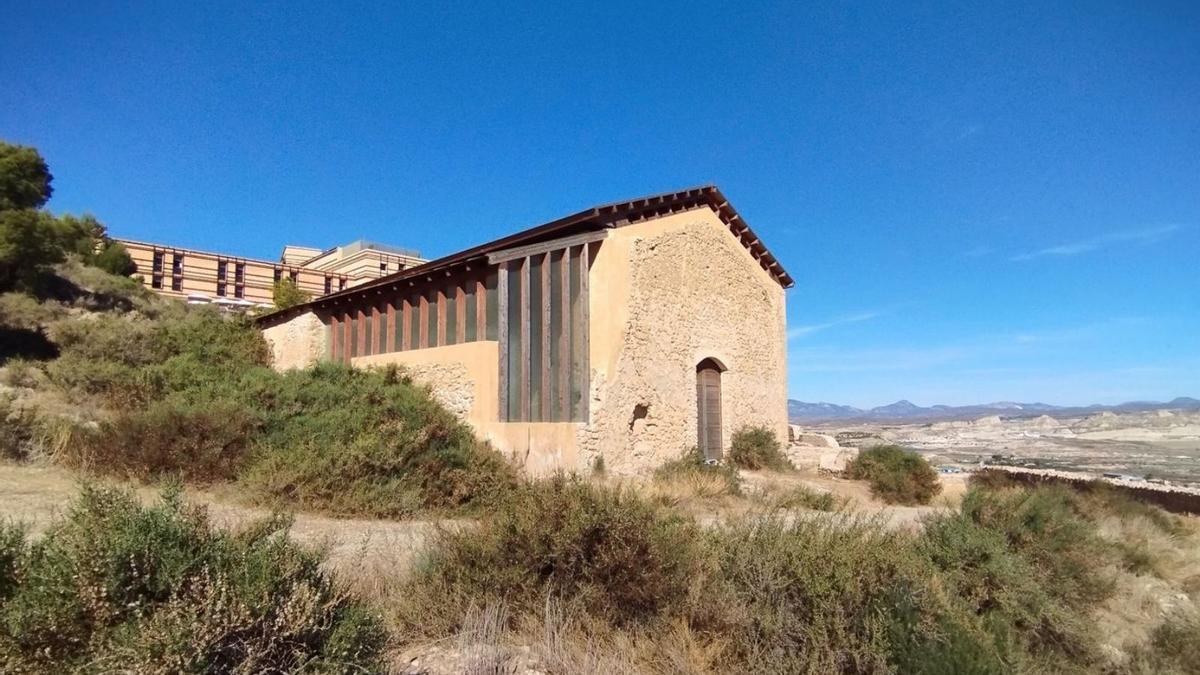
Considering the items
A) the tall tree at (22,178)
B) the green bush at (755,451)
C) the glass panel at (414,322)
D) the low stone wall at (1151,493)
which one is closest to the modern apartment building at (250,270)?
the tall tree at (22,178)

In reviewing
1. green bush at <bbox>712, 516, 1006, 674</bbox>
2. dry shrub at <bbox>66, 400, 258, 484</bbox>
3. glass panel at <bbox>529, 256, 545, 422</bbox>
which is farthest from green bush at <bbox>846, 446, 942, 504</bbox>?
dry shrub at <bbox>66, 400, 258, 484</bbox>

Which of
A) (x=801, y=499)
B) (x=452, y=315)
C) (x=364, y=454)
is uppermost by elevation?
(x=452, y=315)

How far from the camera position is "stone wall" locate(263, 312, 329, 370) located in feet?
64.2

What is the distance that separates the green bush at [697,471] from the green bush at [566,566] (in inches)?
279

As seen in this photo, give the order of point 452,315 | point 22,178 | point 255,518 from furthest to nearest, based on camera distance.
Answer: point 22,178
point 452,315
point 255,518

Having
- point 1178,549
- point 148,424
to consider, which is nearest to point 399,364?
point 148,424

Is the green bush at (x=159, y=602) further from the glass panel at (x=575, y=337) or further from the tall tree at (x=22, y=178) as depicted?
the tall tree at (x=22, y=178)

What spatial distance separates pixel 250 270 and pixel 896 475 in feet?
169

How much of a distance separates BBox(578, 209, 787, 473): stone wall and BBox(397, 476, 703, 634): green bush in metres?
6.51

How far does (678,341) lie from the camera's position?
14.4 m

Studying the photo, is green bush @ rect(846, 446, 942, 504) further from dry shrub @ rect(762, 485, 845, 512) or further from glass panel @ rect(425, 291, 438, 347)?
glass panel @ rect(425, 291, 438, 347)

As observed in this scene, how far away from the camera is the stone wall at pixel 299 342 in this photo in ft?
64.2

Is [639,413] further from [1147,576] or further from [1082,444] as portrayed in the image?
[1082,444]

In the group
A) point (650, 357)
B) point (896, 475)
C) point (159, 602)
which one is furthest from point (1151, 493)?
point (159, 602)
